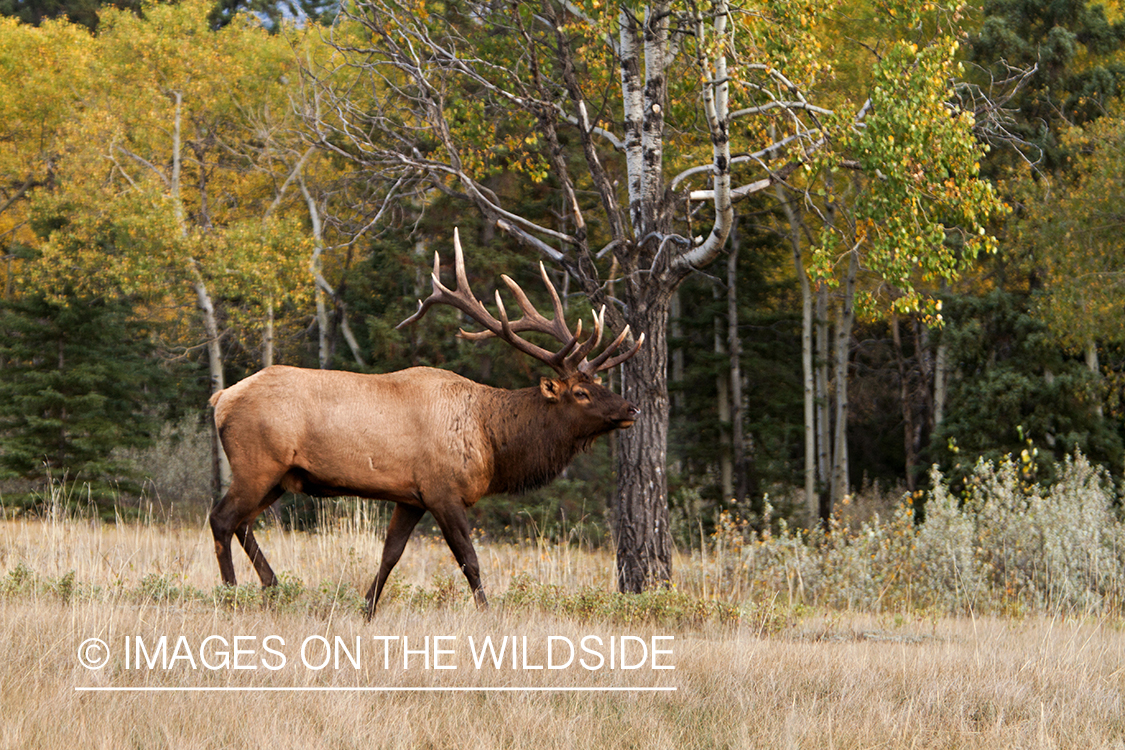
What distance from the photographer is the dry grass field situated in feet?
13.4

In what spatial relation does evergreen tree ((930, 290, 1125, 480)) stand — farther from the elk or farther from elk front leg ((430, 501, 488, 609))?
elk front leg ((430, 501, 488, 609))

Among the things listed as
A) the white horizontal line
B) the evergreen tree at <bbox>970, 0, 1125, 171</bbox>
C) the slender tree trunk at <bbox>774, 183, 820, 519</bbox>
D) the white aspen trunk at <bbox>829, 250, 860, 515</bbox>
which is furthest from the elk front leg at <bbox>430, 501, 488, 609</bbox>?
the slender tree trunk at <bbox>774, 183, 820, 519</bbox>

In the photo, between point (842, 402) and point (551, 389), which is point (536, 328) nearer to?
point (551, 389)

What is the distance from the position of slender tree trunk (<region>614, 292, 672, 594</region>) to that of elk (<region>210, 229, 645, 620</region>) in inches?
43.6

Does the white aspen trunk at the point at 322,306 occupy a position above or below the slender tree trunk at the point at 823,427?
above

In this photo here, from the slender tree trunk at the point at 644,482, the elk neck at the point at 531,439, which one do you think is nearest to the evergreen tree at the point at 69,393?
the slender tree trunk at the point at 644,482

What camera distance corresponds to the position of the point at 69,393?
19.7m

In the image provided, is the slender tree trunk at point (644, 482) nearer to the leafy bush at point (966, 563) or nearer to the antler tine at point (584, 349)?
the antler tine at point (584, 349)

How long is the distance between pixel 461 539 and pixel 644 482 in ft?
6.43

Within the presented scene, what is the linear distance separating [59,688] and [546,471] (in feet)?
11.4

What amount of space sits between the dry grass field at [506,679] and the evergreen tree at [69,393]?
12.6 m

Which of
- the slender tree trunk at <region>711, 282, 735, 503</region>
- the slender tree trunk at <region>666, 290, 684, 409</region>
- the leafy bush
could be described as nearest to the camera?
the leafy bush

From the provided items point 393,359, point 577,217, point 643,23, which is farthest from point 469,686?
point 393,359

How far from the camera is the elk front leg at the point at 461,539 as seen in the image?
6828 mm
